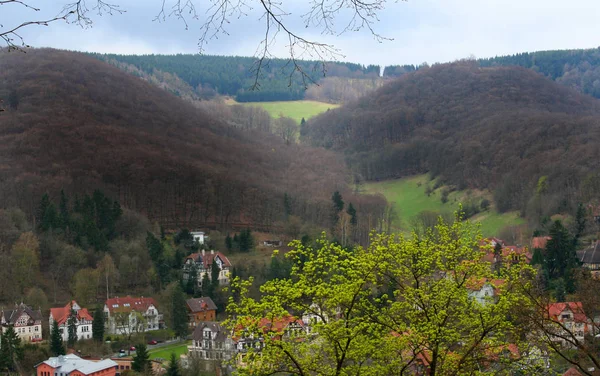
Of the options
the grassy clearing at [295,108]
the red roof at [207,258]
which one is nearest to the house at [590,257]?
the red roof at [207,258]

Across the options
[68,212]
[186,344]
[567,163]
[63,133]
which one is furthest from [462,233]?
[63,133]

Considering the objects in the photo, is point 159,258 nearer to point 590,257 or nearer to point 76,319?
point 76,319

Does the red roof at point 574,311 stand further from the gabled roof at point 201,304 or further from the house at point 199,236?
the house at point 199,236

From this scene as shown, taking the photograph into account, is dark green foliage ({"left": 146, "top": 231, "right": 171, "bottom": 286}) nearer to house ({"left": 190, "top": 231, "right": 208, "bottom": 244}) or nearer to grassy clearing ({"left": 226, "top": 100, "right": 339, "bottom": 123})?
house ({"left": 190, "top": 231, "right": 208, "bottom": 244})

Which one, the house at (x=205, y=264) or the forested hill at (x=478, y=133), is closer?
the house at (x=205, y=264)

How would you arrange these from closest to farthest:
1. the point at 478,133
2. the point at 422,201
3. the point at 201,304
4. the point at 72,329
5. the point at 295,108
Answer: the point at 72,329, the point at 201,304, the point at 422,201, the point at 478,133, the point at 295,108

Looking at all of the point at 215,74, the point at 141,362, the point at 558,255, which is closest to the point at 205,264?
the point at 141,362

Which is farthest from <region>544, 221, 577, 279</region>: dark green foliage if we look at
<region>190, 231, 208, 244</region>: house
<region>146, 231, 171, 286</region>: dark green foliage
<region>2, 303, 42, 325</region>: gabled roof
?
<region>2, 303, 42, 325</region>: gabled roof
